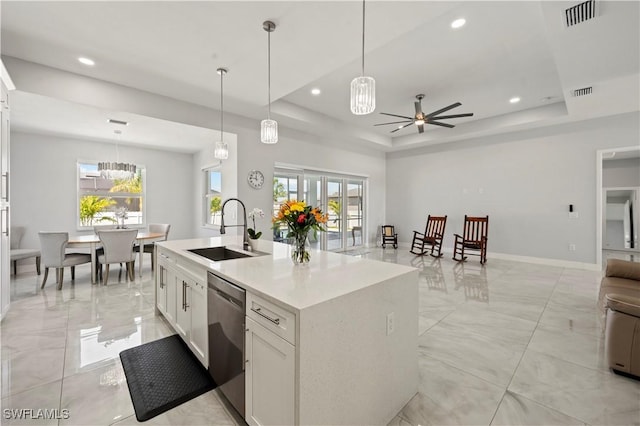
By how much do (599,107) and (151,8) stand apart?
6444 mm

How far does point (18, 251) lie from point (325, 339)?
590 cm

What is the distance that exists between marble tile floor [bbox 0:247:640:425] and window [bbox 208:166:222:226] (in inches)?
90.4

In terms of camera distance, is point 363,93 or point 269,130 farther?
point 269,130

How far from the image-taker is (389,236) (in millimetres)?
7820

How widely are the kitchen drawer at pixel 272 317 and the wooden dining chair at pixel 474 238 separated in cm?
569

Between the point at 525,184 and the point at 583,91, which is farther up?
the point at 583,91

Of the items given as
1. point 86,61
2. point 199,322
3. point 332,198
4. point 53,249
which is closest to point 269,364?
point 199,322

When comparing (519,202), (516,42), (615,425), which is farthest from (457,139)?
(615,425)

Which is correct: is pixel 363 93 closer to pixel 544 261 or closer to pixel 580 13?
pixel 580 13

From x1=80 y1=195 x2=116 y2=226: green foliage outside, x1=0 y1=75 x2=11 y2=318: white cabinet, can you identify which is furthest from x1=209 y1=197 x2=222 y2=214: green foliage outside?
x1=0 y1=75 x2=11 y2=318: white cabinet

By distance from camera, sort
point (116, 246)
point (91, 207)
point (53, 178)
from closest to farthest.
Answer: point (116, 246), point (53, 178), point (91, 207)

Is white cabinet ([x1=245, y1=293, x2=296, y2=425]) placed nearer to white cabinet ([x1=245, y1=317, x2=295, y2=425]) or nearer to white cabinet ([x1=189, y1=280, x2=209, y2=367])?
white cabinet ([x1=245, y1=317, x2=295, y2=425])

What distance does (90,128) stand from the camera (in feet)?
16.0

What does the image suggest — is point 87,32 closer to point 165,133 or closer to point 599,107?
point 165,133
